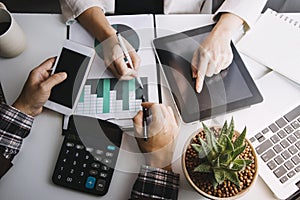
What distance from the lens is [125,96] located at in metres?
0.86

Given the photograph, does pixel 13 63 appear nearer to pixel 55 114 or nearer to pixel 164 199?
pixel 55 114

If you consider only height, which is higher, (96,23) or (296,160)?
(96,23)

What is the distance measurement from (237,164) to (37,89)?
448mm

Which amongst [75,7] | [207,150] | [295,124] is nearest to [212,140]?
[207,150]

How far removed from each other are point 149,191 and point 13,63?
1.48 feet

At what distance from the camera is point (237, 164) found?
26.3 inches

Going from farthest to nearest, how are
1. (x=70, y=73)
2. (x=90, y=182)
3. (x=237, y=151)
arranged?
(x=70, y=73), (x=90, y=182), (x=237, y=151)

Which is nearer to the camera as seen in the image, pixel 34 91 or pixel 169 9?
pixel 34 91

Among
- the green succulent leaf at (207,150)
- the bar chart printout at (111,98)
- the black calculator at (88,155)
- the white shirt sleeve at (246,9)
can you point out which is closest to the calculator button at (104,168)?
the black calculator at (88,155)

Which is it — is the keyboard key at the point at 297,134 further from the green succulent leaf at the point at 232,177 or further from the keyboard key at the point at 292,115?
the green succulent leaf at the point at 232,177

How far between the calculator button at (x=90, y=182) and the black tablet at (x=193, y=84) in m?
0.23

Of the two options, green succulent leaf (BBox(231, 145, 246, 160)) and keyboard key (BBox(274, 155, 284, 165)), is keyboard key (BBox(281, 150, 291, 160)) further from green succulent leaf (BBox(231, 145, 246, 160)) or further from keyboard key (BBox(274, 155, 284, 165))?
green succulent leaf (BBox(231, 145, 246, 160))

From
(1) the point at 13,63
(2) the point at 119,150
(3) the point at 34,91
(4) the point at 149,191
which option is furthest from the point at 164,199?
(1) the point at 13,63

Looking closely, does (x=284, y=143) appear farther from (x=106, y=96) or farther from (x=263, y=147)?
(x=106, y=96)
